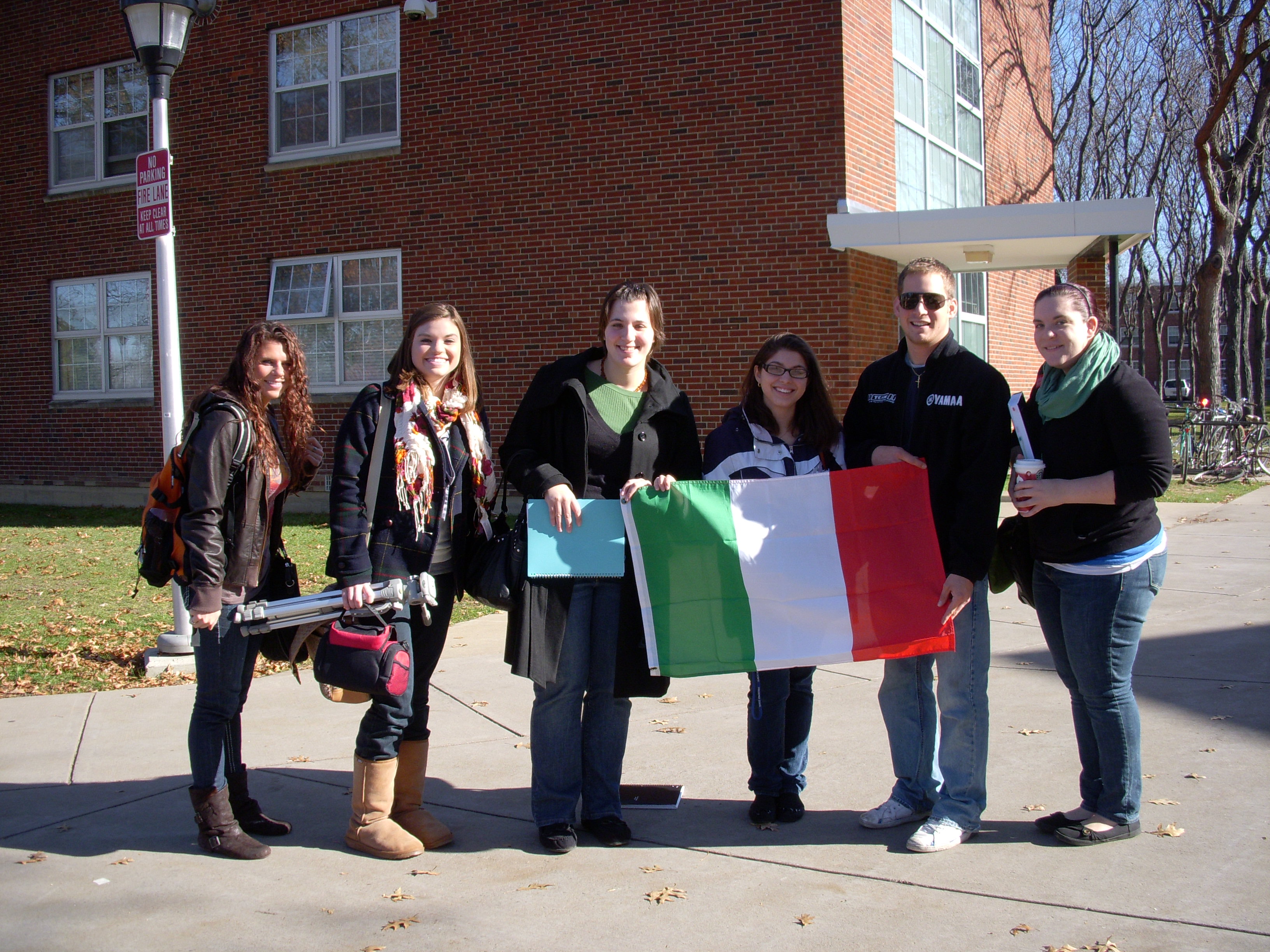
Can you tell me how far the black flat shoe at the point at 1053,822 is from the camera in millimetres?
3920

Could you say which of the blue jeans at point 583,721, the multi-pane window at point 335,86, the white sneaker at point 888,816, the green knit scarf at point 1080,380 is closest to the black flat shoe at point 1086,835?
the white sneaker at point 888,816

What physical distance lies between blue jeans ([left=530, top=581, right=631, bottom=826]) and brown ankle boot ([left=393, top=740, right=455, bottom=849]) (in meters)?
0.42

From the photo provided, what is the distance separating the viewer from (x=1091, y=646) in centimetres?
374

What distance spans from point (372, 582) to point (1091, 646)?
2.52m

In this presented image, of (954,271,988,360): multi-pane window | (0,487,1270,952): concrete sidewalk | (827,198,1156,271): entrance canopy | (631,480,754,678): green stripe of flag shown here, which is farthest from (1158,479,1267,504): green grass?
(631,480,754,678): green stripe of flag

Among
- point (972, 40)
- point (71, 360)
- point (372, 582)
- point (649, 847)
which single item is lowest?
point (649, 847)

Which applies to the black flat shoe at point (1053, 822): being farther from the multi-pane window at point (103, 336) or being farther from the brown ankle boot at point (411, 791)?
the multi-pane window at point (103, 336)

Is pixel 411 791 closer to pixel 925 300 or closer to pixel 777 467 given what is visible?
pixel 777 467

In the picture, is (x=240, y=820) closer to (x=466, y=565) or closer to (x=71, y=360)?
(x=466, y=565)

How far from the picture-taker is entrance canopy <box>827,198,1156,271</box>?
10977mm

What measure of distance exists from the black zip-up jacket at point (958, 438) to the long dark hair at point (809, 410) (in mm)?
223

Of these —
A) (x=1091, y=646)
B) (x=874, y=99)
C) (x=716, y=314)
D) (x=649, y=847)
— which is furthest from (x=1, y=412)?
(x=1091, y=646)

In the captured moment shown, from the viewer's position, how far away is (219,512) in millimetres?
3830

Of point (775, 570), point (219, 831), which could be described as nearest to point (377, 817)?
point (219, 831)
